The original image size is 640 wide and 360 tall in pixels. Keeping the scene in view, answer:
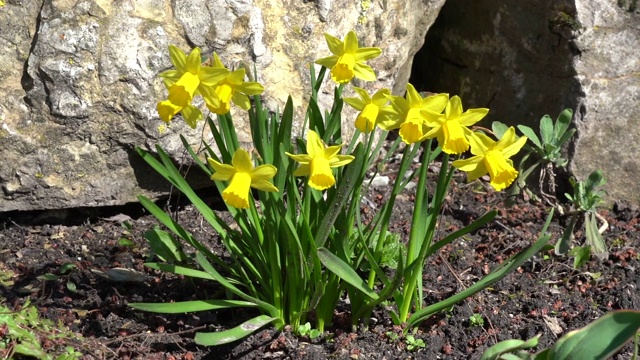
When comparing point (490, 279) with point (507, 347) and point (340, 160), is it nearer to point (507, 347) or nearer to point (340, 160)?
point (507, 347)

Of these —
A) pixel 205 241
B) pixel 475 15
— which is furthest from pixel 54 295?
pixel 475 15

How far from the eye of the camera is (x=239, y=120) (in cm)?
312

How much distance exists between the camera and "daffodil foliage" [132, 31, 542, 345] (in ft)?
6.64

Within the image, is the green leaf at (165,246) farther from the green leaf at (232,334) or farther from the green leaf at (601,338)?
the green leaf at (601,338)

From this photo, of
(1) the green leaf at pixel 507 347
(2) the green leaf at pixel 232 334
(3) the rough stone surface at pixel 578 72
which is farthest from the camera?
(3) the rough stone surface at pixel 578 72

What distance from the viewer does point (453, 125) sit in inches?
80.5

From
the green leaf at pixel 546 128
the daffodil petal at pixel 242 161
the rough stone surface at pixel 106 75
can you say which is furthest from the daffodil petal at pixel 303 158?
the green leaf at pixel 546 128

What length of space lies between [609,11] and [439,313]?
153 centimetres

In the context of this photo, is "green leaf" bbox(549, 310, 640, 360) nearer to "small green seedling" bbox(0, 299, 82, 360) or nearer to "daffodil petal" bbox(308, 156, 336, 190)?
"daffodil petal" bbox(308, 156, 336, 190)

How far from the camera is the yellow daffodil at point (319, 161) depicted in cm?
199

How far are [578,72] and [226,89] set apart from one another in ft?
6.01

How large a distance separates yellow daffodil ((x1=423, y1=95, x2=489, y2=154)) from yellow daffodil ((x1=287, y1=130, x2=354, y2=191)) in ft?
0.73

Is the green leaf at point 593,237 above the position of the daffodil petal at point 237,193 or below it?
below

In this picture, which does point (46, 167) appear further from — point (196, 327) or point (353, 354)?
point (353, 354)
